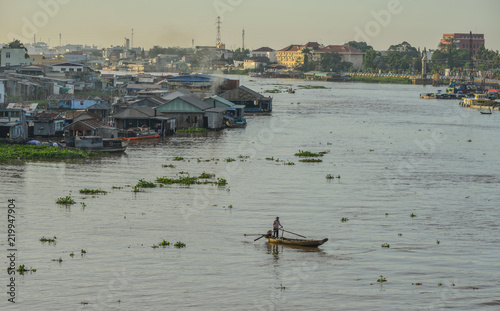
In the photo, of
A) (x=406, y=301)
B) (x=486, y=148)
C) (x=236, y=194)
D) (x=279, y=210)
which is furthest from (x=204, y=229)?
(x=486, y=148)

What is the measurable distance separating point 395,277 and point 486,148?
33.4 m

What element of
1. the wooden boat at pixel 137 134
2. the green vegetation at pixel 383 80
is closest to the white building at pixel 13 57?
the wooden boat at pixel 137 134

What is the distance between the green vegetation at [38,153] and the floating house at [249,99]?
108ft

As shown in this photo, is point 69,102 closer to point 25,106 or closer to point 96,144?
point 25,106

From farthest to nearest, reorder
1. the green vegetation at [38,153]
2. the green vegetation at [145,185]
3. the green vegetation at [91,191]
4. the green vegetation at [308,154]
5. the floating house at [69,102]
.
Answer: the floating house at [69,102], the green vegetation at [308,154], the green vegetation at [38,153], the green vegetation at [145,185], the green vegetation at [91,191]

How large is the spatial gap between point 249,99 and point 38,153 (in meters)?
38.0

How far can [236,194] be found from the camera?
30.2 m

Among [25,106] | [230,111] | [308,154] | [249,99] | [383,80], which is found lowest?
[308,154]

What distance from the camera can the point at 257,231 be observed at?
2394 centimetres

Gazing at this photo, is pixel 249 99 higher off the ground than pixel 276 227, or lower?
higher

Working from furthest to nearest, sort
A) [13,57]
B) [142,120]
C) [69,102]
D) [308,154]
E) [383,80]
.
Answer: [383,80] < [13,57] < [69,102] < [142,120] < [308,154]

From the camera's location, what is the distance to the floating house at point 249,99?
72.1 meters

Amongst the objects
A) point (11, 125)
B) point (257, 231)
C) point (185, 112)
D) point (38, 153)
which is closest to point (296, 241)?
point (257, 231)

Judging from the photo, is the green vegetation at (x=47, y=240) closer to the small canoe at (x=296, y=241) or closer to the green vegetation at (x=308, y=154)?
the small canoe at (x=296, y=241)
